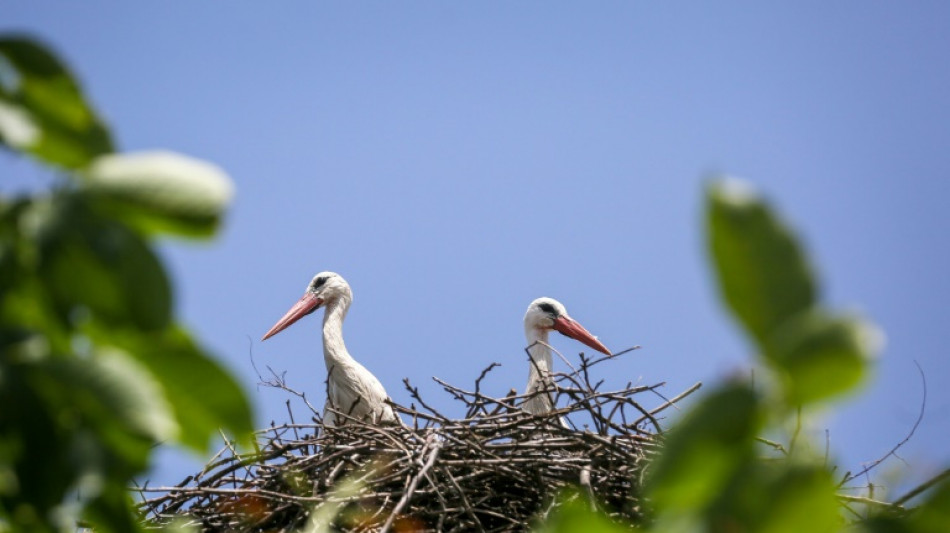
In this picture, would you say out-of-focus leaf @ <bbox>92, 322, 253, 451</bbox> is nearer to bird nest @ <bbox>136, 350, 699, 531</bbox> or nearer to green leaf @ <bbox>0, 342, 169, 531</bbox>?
green leaf @ <bbox>0, 342, 169, 531</bbox>

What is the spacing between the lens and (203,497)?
136 inches

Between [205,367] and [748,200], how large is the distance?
350 mm

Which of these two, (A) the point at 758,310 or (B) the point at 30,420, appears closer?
(A) the point at 758,310

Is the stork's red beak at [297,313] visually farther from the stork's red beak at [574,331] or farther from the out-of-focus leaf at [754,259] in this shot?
the out-of-focus leaf at [754,259]

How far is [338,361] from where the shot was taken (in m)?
6.43

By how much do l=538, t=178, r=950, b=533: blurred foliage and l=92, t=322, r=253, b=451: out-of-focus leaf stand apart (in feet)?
0.89

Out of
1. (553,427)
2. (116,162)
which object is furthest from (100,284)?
(553,427)

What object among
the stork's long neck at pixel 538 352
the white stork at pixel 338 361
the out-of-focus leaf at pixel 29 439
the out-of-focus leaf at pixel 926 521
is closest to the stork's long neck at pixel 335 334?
the white stork at pixel 338 361

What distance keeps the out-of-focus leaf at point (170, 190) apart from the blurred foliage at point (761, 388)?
285mm

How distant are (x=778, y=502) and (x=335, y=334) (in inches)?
254

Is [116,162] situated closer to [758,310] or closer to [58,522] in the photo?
[58,522]

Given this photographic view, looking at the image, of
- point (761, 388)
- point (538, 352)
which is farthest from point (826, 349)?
point (538, 352)

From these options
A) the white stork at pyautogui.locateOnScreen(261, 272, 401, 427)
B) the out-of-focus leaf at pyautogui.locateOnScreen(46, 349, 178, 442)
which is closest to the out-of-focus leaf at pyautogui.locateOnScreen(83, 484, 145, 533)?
the out-of-focus leaf at pyautogui.locateOnScreen(46, 349, 178, 442)

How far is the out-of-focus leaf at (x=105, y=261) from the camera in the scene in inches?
25.3
